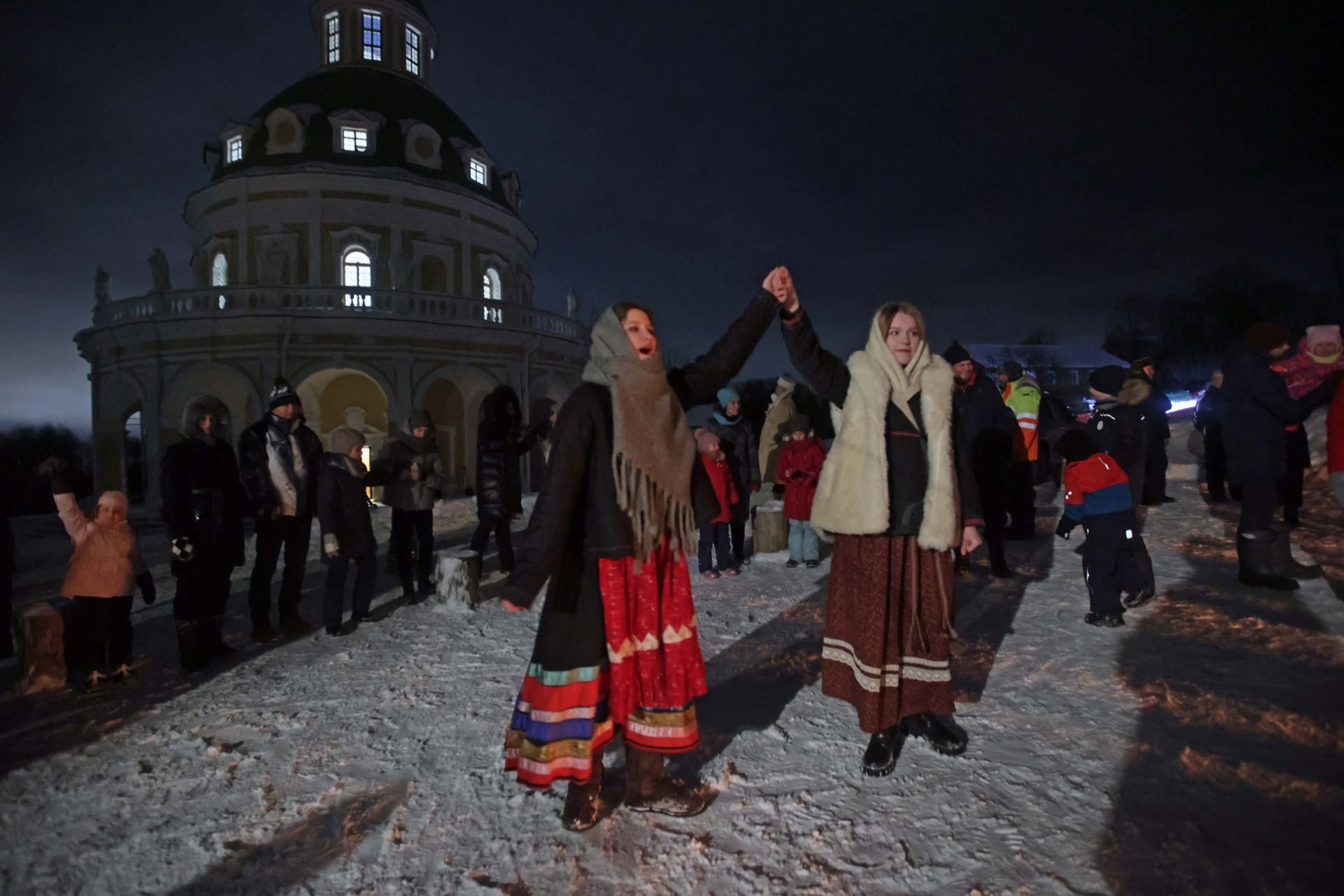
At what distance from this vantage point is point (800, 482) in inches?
299

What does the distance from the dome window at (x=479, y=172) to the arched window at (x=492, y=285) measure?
11.8 ft

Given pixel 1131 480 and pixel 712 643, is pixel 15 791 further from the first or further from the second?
pixel 1131 480

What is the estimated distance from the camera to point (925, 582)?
129 inches

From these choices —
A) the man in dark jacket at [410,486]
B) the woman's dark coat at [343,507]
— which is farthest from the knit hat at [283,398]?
the man in dark jacket at [410,486]

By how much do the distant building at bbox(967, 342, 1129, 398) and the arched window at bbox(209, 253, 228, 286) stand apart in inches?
1637

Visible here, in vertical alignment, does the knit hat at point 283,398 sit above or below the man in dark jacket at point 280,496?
above

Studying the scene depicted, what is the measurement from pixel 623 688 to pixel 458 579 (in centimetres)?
410

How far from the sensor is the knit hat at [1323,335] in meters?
4.47

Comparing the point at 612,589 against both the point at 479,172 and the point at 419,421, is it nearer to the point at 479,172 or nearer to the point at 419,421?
the point at 419,421

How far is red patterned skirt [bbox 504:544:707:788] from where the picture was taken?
8.77 ft

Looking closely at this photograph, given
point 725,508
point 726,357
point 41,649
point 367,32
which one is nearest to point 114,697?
point 41,649

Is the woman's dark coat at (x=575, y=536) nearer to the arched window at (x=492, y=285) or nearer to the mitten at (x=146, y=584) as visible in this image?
the mitten at (x=146, y=584)

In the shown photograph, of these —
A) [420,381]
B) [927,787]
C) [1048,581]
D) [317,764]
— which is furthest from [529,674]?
[420,381]

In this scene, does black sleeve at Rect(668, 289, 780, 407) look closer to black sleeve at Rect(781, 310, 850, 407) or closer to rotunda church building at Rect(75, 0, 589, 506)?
black sleeve at Rect(781, 310, 850, 407)
